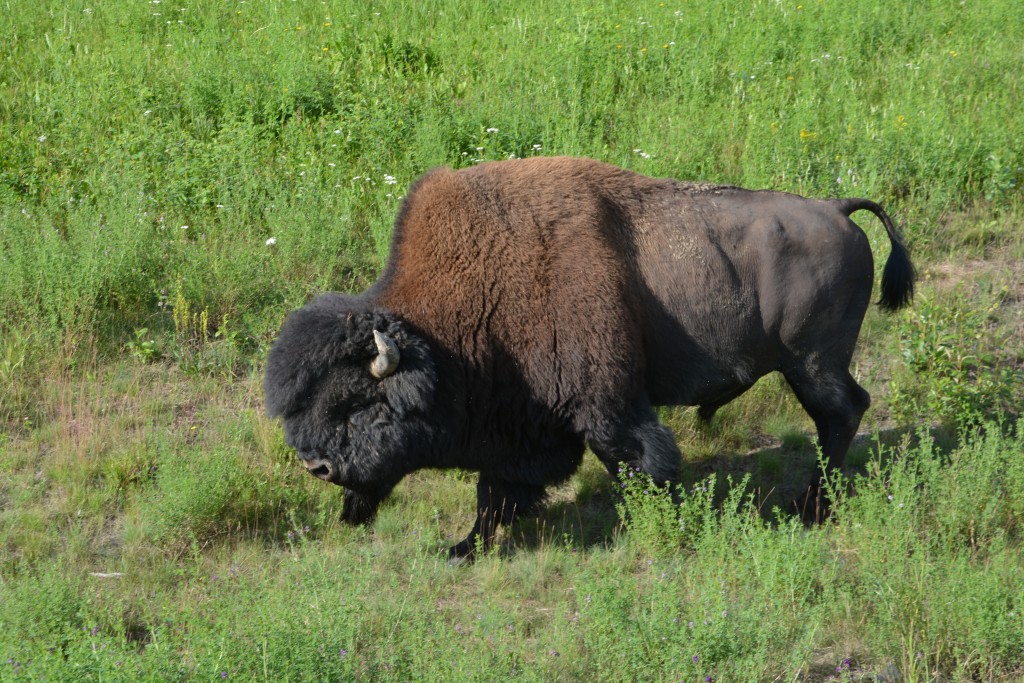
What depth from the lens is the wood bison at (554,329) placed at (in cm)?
491

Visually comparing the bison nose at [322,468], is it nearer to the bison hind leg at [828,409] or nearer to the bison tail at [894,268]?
the bison hind leg at [828,409]

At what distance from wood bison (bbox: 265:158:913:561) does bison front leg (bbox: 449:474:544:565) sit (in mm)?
10

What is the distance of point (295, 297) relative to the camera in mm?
7168

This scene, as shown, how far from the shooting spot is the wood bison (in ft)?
16.1

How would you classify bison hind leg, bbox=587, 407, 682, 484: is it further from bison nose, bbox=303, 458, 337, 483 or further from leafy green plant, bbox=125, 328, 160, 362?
leafy green plant, bbox=125, 328, 160, 362

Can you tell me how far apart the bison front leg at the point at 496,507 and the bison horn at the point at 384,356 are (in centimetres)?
99

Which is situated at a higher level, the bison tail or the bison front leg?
the bison tail

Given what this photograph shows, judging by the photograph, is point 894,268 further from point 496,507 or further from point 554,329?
point 496,507

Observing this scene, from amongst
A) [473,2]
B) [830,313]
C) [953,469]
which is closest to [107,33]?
[473,2]

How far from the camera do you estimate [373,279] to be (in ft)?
24.7

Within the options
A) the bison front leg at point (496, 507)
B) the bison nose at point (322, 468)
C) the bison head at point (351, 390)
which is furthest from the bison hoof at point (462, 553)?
the bison nose at point (322, 468)

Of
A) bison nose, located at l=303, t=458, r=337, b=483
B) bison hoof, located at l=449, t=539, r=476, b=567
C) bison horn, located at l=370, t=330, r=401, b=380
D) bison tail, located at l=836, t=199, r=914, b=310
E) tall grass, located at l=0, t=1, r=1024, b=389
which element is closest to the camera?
bison horn, located at l=370, t=330, r=401, b=380

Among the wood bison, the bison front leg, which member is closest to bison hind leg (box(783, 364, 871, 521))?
the wood bison

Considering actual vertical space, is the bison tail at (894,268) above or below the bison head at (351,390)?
above
